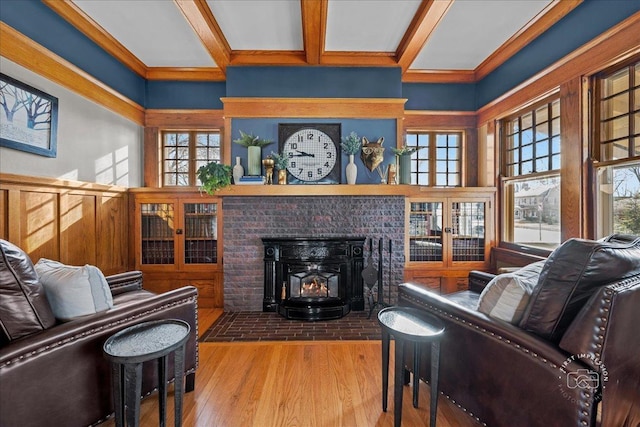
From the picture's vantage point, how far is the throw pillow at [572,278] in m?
1.19

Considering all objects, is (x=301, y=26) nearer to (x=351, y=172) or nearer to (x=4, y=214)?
(x=351, y=172)

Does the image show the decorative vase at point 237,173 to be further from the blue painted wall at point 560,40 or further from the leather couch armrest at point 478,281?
the blue painted wall at point 560,40

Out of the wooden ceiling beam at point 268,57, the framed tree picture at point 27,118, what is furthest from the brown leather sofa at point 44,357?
the wooden ceiling beam at point 268,57

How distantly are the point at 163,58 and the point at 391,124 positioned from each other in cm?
293

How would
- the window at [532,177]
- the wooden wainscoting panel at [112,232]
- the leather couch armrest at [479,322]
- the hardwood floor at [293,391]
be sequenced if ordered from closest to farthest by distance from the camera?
the leather couch armrest at [479,322] → the hardwood floor at [293,391] → the window at [532,177] → the wooden wainscoting panel at [112,232]

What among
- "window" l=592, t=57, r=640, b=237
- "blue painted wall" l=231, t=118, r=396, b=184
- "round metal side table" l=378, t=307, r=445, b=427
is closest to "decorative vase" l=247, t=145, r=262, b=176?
"blue painted wall" l=231, t=118, r=396, b=184

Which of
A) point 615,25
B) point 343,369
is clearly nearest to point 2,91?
point 343,369

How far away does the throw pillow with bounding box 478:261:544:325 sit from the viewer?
1.39 meters

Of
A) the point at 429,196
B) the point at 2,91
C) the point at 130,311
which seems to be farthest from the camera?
the point at 429,196

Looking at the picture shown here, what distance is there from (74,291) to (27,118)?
1860 millimetres

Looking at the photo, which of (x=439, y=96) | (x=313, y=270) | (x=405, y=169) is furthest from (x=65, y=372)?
(x=439, y=96)

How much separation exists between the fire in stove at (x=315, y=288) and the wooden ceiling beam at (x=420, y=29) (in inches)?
109

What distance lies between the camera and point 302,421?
167 cm

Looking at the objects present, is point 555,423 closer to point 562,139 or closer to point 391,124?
point 562,139
